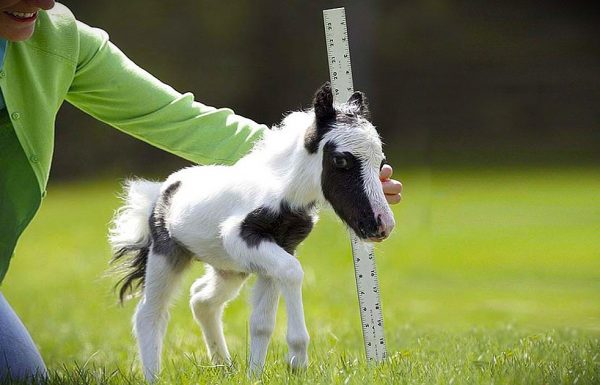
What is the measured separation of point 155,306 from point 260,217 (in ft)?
2.09

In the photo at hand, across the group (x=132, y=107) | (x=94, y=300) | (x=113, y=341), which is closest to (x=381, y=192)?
(x=132, y=107)

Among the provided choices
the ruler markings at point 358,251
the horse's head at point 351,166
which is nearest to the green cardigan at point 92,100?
the ruler markings at point 358,251

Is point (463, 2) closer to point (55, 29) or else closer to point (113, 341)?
point (113, 341)

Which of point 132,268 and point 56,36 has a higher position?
point 56,36

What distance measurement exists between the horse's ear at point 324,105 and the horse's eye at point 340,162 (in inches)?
5.2

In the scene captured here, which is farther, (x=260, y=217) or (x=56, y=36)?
(x=56, y=36)

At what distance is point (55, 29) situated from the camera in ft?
10.9

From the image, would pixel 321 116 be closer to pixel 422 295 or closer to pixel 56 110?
pixel 56 110

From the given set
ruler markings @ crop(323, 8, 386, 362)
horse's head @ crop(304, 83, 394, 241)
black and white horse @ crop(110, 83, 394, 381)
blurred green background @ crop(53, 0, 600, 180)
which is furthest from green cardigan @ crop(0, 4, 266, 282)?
blurred green background @ crop(53, 0, 600, 180)

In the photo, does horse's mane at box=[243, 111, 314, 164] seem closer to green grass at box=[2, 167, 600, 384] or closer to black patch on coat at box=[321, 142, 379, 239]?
black patch on coat at box=[321, 142, 379, 239]

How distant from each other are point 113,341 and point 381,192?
105 inches

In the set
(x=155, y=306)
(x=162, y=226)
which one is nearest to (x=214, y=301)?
(x=155, y=306)

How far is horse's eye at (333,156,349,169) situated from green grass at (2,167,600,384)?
64 cm

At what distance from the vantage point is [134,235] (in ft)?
11.6
